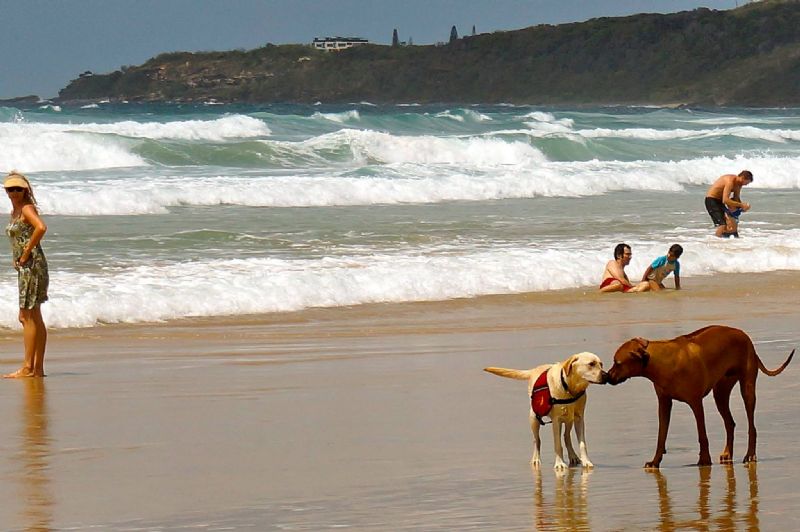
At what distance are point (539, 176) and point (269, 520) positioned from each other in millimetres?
21393

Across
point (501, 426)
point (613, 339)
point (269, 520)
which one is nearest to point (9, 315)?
point (613, 339)

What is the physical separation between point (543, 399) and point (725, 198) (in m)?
12.1

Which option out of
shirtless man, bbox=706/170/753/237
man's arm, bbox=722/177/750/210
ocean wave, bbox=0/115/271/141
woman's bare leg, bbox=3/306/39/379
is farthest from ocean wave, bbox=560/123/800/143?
woman's bare leg, bbox=3/306/39/379

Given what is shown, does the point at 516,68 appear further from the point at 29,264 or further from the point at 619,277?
the point at 29,264

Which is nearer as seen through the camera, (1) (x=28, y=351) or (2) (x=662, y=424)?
(2) (x=662, y=424)

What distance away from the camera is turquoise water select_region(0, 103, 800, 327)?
43.3 feet

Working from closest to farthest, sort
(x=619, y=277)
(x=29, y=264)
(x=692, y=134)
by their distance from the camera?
1. (x=29, y=264)
2. (x=619, y=277)
3. (x=692, y=134)

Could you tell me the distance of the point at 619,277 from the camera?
1405 centimetres

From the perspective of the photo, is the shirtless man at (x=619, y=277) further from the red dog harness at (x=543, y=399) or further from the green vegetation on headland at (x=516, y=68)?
the green vegetation on headland at (x=516, y=68)

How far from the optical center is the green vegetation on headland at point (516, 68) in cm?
13238

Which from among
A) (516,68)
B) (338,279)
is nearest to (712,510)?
(338,279)

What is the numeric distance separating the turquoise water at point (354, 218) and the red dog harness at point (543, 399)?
630 cm

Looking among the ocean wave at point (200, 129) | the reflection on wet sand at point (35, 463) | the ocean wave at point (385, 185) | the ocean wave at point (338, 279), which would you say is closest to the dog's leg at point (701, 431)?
the reflection on wet sand at point (35, 463)

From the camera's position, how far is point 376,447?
6.62 meters
